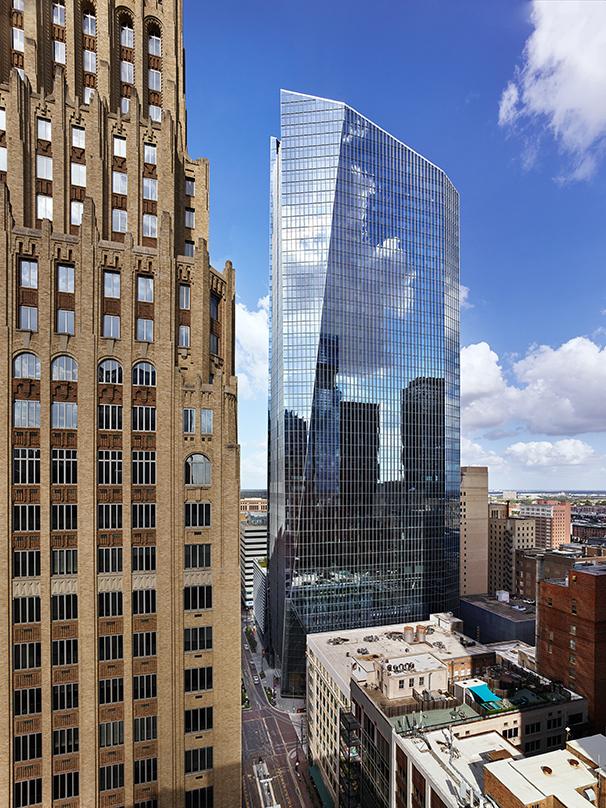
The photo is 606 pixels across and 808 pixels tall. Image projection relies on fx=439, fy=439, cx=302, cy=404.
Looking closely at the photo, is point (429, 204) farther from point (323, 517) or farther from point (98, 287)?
point (98, 287)

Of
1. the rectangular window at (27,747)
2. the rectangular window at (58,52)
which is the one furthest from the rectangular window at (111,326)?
the rectangular window at (27,747)

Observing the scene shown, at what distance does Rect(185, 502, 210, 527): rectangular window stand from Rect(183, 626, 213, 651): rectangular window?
1086cm

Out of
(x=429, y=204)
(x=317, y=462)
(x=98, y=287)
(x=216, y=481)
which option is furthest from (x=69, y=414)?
(x=429, y=204)

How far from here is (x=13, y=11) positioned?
153ft

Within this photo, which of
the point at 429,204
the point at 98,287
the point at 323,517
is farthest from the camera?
the point at 429,204

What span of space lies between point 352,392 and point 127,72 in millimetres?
94660

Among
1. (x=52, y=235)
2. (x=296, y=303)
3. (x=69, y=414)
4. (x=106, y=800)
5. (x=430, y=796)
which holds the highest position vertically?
(x=296, y=303)

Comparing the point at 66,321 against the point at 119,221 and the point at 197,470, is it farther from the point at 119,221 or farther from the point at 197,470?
the point at 197,470

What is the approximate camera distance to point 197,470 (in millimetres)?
48281

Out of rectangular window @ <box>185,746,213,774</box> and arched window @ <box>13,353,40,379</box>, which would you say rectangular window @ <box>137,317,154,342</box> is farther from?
rectangular window @ <box>185,746,213,774</box>

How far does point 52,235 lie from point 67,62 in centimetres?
2057

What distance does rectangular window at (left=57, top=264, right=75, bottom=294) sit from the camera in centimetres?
4497

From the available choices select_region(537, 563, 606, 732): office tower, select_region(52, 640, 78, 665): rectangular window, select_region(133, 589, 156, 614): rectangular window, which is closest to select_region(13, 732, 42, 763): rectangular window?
select_region(52, 640, 78, 665): rectangular window

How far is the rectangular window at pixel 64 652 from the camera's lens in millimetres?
42469
